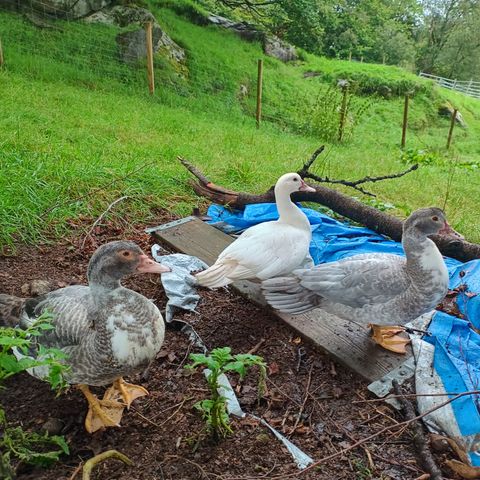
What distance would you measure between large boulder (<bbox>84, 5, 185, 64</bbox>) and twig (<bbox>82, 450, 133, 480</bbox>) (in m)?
10.5

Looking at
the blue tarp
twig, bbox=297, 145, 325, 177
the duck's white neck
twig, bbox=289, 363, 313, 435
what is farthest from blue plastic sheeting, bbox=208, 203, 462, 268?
twig, bbox=289, 363, 313, 435

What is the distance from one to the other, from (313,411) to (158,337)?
0.98 metres

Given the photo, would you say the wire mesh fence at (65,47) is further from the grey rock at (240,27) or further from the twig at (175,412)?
the twig at (175,412)

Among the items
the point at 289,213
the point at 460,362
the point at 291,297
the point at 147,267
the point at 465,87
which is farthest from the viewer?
the point at 465,87

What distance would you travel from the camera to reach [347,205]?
182 inches

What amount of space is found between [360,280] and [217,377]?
115 centimetres

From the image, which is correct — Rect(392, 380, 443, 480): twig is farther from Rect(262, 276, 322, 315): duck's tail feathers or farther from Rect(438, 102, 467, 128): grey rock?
Rect(438, 102, 467, 128): grey rock

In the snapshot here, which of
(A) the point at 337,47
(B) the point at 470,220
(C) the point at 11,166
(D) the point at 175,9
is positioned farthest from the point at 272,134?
(A) the point at 337,47

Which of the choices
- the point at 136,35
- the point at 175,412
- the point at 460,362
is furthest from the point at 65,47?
the point at 460,362

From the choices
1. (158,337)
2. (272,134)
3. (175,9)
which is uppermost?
(175,9)

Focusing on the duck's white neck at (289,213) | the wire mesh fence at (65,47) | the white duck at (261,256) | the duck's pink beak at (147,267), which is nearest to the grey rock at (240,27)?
the wire mesh fence at (65,47)

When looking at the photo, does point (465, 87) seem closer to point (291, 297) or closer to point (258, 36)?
point (258, 36)

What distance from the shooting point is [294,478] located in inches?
82.0

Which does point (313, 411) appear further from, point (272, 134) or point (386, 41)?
point (386, 41)
